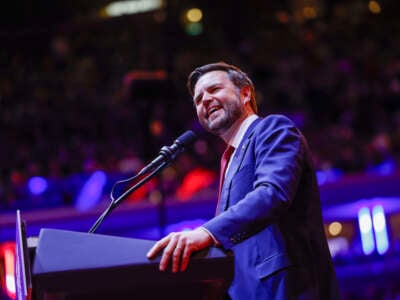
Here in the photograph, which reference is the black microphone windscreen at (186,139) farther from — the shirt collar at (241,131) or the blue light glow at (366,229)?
the blue light glow at (366,229)

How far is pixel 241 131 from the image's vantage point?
1834mm

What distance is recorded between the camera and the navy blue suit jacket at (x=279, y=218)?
1.49 metres

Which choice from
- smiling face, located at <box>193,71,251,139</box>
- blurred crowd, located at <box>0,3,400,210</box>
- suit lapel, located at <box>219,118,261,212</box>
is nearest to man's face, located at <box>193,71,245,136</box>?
smiling face, located at <box>193,71,251,139</box>

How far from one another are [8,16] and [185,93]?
98.8 inches

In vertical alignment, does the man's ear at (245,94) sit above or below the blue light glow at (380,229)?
above

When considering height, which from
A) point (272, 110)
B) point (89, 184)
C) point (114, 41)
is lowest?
point (89, 184)

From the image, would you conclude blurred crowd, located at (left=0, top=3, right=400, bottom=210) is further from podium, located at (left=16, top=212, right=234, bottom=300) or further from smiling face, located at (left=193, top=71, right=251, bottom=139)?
podium, located at (left=16, top=212, right=234, bottom=300)

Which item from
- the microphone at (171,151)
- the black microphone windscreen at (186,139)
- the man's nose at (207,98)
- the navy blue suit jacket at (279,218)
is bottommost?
the navy blue suit jacket at (279,218)

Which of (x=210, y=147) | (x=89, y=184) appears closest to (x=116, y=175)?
(x=89, y=184)

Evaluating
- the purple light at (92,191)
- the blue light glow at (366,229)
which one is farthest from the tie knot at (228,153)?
the blue light glow at (366,229)

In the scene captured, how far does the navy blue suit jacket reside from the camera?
1.49 m

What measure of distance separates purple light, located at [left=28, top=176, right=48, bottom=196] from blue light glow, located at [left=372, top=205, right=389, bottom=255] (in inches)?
114

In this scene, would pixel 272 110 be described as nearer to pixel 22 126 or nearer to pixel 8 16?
pixel 22 126

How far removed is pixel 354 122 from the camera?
7.18 meters
